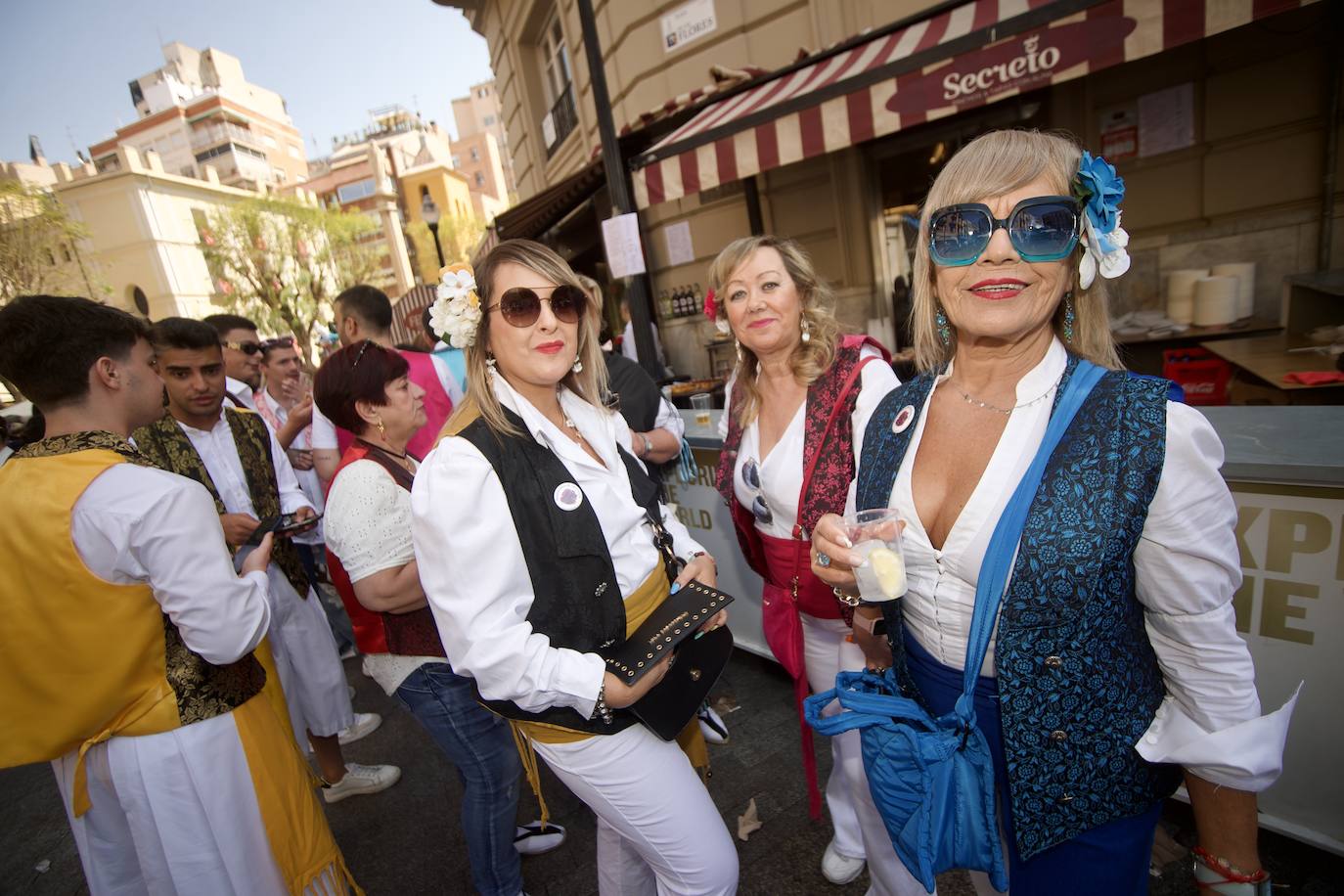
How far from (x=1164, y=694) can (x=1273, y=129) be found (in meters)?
6.06

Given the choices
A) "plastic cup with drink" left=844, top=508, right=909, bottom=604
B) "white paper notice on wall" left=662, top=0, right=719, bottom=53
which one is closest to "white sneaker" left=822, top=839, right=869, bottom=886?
"plastic cup with drink" left=844, top=508, right=909, bottom=604

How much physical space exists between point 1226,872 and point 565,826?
7.96ft

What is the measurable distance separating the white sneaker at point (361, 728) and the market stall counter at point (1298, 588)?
4.39 m

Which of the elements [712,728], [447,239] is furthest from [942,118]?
[447,239]

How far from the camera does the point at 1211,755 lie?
108 cm

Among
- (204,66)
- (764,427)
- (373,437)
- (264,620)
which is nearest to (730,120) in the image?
(764,427)

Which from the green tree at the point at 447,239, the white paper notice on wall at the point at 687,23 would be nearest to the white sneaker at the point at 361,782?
the white paper notice on wall at the point at 687,23

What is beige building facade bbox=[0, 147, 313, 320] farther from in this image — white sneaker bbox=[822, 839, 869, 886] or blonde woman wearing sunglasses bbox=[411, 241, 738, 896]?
white sneaker bbox=[822, 839, 869, 886]

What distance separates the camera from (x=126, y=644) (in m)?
1.56

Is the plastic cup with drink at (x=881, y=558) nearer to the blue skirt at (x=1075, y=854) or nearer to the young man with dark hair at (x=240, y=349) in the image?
the blue skirt at (x=1075, y=854)

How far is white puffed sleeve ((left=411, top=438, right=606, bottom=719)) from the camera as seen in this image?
132 cm

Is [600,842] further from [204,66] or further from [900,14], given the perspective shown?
[204,66]

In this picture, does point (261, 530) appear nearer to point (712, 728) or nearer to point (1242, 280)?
point (712, 728)

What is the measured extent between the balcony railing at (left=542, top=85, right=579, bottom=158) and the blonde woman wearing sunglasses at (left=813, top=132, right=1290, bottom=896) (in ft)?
36.7
